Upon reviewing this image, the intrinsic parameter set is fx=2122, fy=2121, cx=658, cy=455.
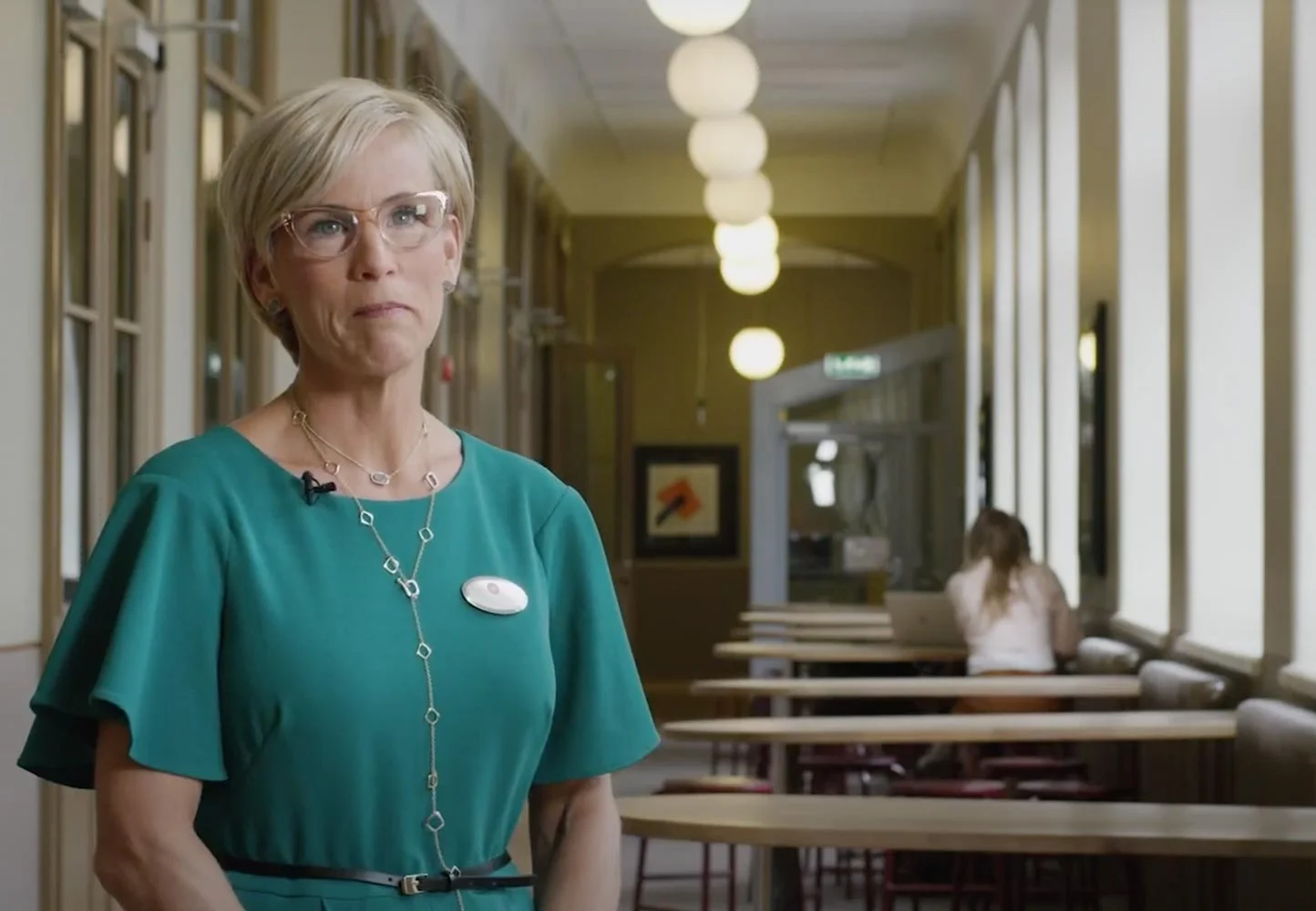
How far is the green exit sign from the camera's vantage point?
48.7ft

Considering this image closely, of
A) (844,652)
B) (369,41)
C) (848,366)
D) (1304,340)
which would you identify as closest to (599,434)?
(848,366)

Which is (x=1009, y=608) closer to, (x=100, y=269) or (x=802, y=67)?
(x=100, y=269)

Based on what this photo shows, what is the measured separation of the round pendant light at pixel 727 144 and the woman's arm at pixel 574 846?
311 inches

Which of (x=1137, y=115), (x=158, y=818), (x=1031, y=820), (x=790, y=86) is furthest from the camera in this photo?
(x=790, y=86)

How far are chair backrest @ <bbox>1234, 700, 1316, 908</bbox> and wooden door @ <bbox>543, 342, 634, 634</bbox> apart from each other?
34.4ft

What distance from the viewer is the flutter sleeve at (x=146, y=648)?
5.32 ft

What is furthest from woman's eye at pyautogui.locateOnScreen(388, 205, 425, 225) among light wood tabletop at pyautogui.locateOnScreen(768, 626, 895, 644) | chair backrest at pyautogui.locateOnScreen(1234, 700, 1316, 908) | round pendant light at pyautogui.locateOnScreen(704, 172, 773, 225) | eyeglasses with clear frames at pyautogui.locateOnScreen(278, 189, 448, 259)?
round pendant light at pyautogui.locateOnScreen(704, 172, 773, 225)

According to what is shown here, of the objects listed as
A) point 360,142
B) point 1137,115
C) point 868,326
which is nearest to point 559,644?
point 360,142

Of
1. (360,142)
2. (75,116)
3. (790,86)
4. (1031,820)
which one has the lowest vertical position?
(1031,820)

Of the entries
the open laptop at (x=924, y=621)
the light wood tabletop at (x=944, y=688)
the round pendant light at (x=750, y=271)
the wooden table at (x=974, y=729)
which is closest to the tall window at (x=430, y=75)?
the round pendant light at (x=750, y=271)

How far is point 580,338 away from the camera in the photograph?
18406mm

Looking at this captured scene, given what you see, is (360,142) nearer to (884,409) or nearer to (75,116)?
(75,116)

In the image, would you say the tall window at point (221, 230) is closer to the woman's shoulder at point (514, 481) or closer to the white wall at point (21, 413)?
the white wall at point (21, 413)

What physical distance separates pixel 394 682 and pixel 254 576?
14 cm
